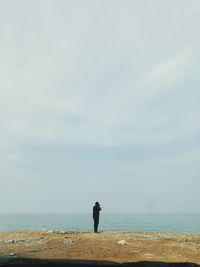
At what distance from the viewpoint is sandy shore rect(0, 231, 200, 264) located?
21.8 m

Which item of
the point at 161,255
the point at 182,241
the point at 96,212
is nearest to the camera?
the point at 161,255

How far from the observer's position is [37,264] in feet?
44.1

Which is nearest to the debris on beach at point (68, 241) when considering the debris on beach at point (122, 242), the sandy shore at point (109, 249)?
the sandy shore at point (109, 249)

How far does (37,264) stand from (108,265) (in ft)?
7.57

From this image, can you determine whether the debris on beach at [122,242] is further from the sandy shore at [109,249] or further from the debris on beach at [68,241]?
the debris on beach at [68,241]

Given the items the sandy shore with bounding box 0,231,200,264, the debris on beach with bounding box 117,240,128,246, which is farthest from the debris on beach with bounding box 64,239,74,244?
the debris on beach with bounding box 117,240,128,246

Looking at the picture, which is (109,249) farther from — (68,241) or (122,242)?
(68,241)

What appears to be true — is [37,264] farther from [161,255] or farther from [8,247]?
[8,247]

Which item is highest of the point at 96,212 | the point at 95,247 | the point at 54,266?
the point at 96,212

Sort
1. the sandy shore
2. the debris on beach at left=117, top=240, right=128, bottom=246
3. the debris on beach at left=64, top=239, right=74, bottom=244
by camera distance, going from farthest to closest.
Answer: the debris on beach at left=64, top=239, right=74, bottom=244, the debris on beach at left=117, top=240, right=128, bottom=246, the sandy shore

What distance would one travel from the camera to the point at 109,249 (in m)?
24.4

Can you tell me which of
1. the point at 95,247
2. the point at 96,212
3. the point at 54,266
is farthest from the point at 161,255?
the point at 96,212

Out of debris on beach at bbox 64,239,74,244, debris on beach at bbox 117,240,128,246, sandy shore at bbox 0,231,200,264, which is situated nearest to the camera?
sandy shore at bbox 0,231,200,264

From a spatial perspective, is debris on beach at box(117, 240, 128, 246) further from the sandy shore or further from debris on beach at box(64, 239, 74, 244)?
debris on beach at box(64, 239, 74, 244)
